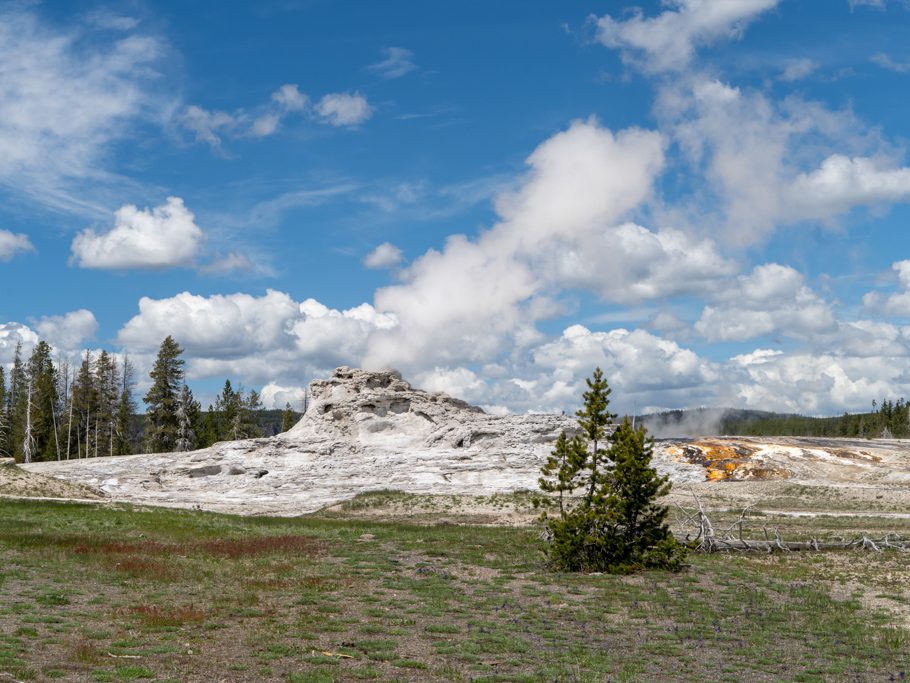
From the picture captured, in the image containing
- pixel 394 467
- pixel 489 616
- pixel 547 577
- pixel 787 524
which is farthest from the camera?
pixel 394 467

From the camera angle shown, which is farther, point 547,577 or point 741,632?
point 547,577

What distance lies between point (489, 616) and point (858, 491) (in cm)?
4676

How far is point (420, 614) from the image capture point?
2038cm

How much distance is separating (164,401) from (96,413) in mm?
16174

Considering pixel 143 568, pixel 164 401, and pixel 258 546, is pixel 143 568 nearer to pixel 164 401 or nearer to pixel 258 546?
pixel 258 546

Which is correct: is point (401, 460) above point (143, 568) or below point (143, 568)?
above

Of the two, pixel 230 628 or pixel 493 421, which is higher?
pixel 493 421

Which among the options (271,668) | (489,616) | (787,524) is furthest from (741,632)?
(787,524)

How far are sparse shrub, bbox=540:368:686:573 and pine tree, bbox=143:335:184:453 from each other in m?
74.4

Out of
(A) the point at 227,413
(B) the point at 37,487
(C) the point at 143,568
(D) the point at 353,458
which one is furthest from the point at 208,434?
(C) the point at 143,568

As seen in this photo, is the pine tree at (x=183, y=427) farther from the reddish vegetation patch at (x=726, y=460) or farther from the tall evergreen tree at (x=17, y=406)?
the reddish vegetation patch at (x=726, y=460)

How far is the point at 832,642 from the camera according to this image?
59.4 feet

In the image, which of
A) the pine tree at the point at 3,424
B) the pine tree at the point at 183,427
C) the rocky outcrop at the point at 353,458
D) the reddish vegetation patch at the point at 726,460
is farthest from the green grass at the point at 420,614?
the pine tree at the point at 3,424

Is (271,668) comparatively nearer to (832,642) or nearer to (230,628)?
(230,628)
